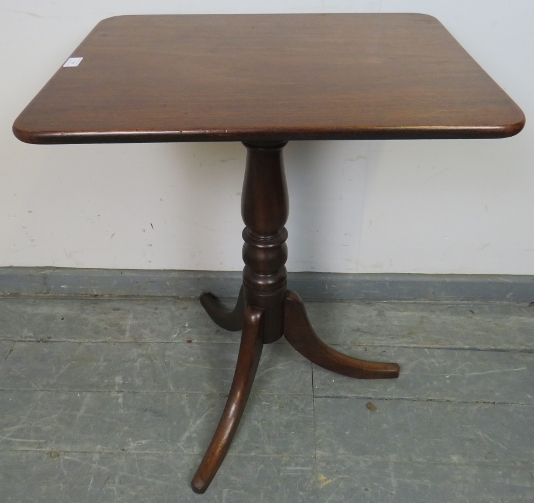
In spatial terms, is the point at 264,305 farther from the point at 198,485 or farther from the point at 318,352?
the point at 198,485

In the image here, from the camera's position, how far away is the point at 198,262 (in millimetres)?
1808

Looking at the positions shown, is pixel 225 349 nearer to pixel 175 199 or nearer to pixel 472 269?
pixel 175 199

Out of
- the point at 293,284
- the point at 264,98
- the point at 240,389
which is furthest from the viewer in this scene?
the point at 293,284

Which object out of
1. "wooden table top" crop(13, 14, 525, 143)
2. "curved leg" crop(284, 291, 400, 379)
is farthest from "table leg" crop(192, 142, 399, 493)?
"wooden table top" crop(13, 14, 525, 143)

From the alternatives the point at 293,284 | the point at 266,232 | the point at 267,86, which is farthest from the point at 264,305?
the point at 267,86

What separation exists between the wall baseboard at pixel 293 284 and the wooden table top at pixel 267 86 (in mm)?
794

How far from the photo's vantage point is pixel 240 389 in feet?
4.46

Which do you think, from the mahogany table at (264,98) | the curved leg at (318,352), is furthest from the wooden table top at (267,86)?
the curved leg at (318,352)

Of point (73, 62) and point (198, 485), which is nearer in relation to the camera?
point (73, 62)

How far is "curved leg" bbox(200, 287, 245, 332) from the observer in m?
1.53

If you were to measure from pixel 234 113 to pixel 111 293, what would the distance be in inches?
45.3

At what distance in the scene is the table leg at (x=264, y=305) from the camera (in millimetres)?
1216

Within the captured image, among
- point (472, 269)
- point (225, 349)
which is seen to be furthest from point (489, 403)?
point (225, 349)

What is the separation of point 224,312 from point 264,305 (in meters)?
0.34
